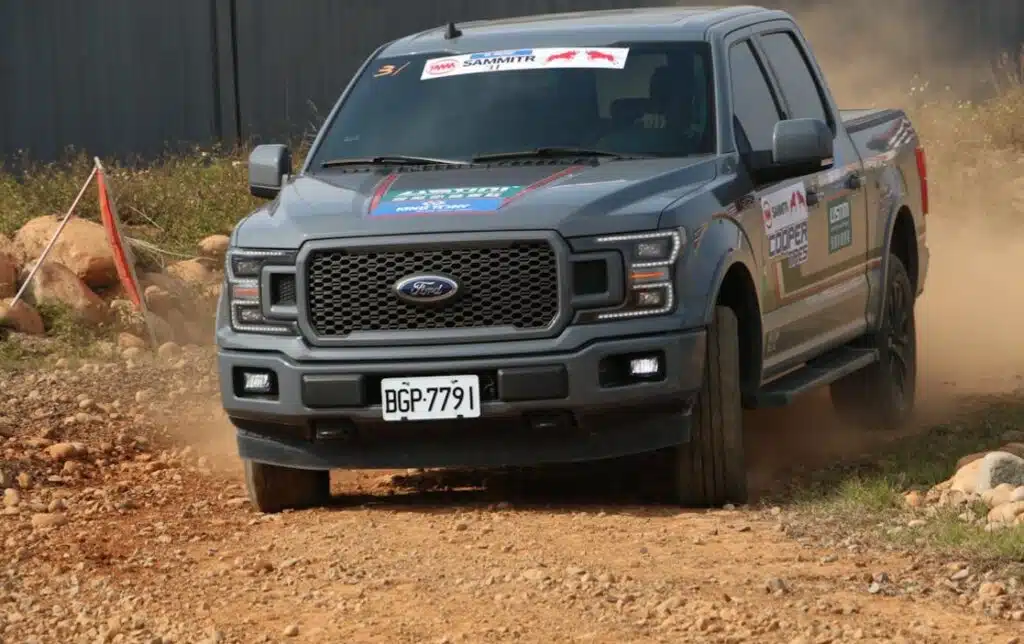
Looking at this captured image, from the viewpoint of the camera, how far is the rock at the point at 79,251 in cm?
1370

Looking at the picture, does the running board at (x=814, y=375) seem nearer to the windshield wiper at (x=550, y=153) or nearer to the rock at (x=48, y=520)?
the windshield wiper at (x=550, y=153)

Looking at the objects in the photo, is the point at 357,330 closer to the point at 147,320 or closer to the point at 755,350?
the point at 755,350

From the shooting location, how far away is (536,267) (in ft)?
25.7

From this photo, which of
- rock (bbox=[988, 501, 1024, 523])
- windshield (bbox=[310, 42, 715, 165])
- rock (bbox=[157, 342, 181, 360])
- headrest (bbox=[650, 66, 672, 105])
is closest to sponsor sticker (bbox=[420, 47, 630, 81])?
windshield (bbox=[310, 42, 715, 165])

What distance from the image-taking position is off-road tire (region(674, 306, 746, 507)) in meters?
8.02

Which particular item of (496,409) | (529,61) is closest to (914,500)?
(496,409)

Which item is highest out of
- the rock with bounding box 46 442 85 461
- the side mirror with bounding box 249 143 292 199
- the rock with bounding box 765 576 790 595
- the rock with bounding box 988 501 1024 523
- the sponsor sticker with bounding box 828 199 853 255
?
the side mirror with bounding box 249 143 292 199

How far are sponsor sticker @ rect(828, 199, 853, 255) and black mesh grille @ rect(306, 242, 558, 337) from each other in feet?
6.91

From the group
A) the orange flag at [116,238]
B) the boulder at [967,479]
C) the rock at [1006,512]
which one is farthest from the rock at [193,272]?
the rock at [1006,512]

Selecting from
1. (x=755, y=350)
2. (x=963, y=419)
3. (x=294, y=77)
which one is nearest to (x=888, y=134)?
(x=963, y=419)

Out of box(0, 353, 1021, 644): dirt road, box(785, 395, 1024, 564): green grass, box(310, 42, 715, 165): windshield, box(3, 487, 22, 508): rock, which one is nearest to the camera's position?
box(0, 353, 1021, 644): dirt road

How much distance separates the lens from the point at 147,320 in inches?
490

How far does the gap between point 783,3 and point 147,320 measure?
34.4 feet

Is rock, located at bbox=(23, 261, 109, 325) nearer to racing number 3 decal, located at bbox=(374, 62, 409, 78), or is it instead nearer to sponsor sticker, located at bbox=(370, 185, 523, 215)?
racing number 3 decal, located at bbox=(374, 62, 409, 78)
